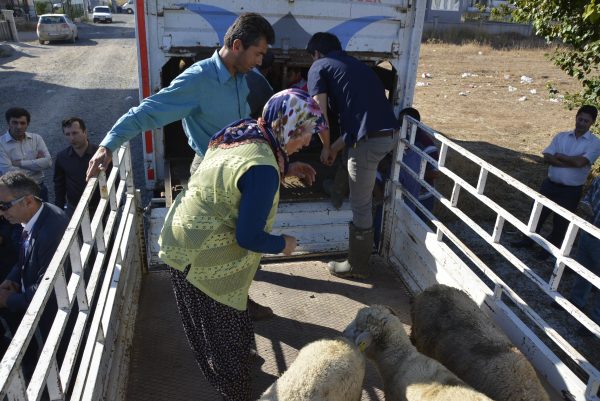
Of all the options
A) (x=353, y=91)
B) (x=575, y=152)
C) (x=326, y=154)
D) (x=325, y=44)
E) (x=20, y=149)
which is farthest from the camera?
(x=575, y=152)

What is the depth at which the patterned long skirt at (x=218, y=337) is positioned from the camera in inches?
101

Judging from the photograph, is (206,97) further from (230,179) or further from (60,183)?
(60,183)

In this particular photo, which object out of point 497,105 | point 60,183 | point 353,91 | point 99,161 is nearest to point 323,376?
point 99,161

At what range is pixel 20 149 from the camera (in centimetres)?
527

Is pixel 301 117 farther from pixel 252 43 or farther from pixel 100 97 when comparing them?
pixel 100 97

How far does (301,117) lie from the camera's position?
224cm

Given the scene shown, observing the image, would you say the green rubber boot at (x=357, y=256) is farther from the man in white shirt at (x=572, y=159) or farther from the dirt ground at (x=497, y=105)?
the dirt ground at (x=497, y=105)

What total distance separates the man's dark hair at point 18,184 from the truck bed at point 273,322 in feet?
4.00

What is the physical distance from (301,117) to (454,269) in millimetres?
1928

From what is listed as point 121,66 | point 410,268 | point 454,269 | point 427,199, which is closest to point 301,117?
point 454,269

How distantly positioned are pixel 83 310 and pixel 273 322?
1.71 meters

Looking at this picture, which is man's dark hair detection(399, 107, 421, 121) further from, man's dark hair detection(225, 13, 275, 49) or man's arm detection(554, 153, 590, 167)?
man's dark hair detection(225, 13, 275, 49)

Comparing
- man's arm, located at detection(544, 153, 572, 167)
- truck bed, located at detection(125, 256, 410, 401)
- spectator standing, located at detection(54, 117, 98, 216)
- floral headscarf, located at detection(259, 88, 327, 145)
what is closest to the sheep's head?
truck bed, located at detection(125, 256, 410, 401)

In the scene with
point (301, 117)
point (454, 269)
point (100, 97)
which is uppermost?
point (301, 117)
